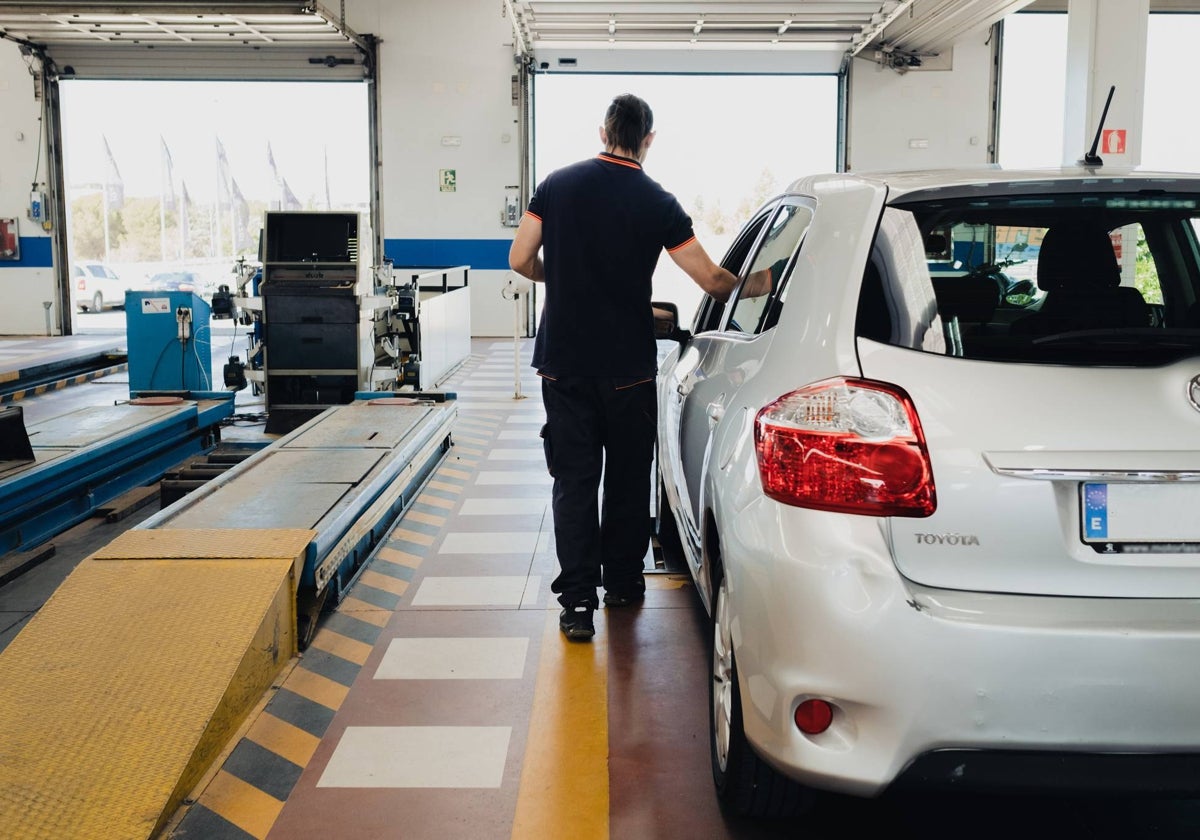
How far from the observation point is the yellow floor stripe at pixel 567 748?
2605mm

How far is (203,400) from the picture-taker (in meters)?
7.80

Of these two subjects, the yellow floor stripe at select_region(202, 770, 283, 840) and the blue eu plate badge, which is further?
the yellow floor stripe at select_region(202, 770, 283, 840)

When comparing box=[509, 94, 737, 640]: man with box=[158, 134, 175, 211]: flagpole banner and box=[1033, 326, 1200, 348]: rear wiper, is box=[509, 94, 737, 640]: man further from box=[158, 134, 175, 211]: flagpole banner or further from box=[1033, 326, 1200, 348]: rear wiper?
box=[158, 134, 175, 211]: flagpole banner

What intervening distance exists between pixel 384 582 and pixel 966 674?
3.15m

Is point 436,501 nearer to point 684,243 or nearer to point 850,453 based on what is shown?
point 684,243

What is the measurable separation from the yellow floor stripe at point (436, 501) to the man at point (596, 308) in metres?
2.26

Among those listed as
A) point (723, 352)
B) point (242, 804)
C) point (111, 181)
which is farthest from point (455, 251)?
point (242, 804)

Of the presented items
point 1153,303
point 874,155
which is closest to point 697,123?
point 874,155

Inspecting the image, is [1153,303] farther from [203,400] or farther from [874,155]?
[874,155]

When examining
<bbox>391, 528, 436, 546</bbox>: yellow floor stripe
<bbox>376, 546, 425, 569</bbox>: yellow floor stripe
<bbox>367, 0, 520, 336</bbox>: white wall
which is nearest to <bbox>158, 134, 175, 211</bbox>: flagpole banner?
<bbox>367, 0, 520, 336</bbox>: white wall

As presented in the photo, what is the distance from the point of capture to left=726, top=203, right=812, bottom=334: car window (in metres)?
2.71

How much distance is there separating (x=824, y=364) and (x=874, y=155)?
51.8 feet

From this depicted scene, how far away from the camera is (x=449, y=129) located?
54.4ft

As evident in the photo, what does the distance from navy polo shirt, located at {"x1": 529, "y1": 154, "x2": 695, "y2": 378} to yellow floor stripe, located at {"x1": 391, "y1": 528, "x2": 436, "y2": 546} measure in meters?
1.86
